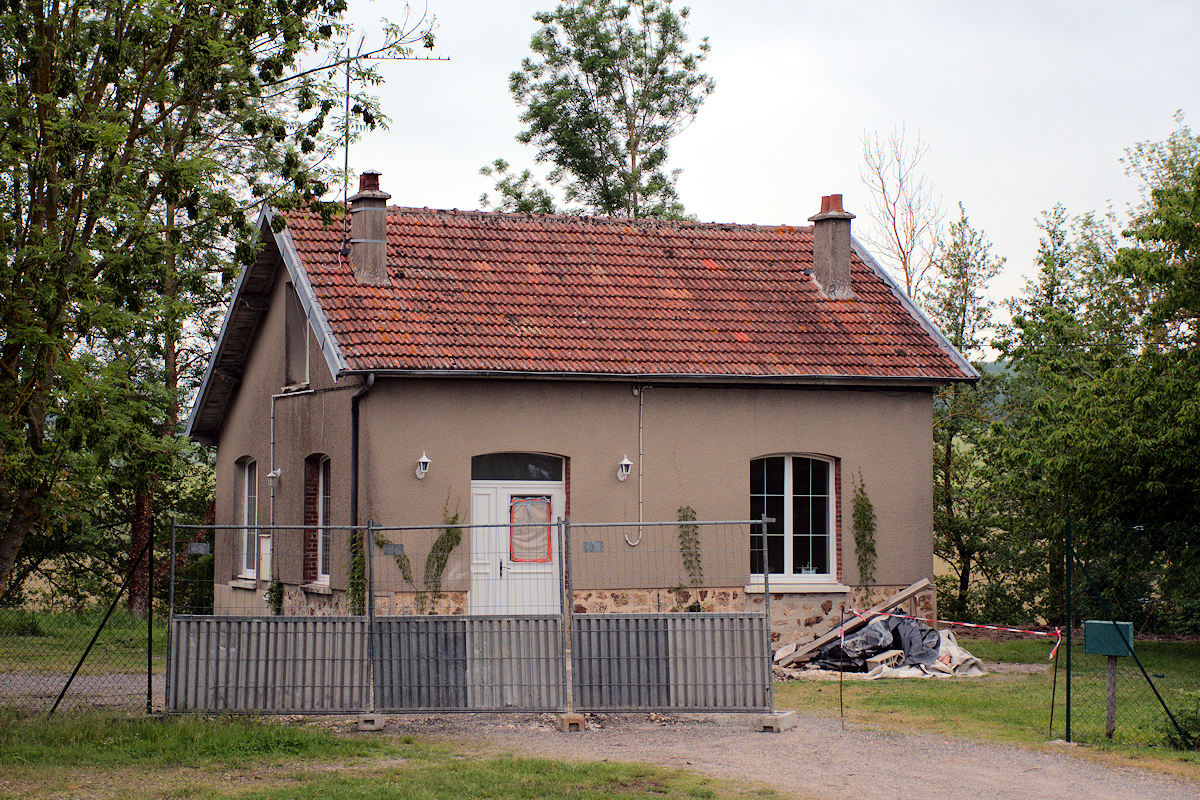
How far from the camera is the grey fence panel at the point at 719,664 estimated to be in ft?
38.2

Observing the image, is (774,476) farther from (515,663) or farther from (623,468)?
(515,663)

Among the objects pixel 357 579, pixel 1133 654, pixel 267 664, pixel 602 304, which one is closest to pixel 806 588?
pixel 602 304

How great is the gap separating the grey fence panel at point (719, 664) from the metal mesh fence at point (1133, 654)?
2.66 metres

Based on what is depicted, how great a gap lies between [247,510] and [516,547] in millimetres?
6430

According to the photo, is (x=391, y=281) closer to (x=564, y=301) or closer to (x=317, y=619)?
(x=564, y=301)

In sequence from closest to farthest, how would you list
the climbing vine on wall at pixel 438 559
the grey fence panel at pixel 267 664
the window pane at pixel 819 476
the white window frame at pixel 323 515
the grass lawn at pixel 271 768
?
the grass lawn at pixel 271 768 → the grey fence panel at pixel 267 664 → the climbing vine on wall at pixel 438 559 → the white window frame at pixel 323 515 → the window pane at pixel 819 476

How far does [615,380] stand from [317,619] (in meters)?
6.41

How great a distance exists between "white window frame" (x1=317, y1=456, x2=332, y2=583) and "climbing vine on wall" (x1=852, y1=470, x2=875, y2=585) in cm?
703

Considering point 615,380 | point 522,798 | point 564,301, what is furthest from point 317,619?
point 564,301

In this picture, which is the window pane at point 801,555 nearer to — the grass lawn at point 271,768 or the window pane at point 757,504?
the window pane at point 757,504

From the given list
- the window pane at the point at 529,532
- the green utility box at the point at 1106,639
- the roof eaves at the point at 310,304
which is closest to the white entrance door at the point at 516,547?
the window pane at the point at 529,532

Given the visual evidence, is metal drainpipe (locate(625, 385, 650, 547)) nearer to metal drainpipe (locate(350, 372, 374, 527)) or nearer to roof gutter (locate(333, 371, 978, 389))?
roof gutter (locate(333, 371, 978, 389))

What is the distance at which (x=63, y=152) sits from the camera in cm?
1032

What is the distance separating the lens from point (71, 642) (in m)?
19.5
